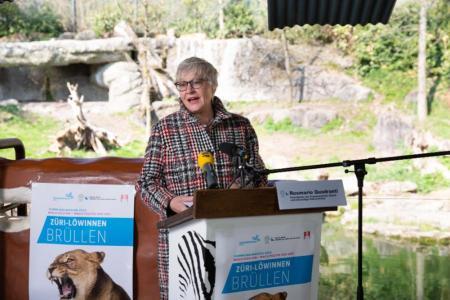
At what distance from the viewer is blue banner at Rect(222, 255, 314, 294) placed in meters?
1.89

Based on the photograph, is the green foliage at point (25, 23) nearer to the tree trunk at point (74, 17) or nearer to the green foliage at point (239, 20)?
the tree trunk at point (74, 17)

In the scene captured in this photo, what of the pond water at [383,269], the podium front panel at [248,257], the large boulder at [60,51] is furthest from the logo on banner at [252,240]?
the large boulder at [60,51]

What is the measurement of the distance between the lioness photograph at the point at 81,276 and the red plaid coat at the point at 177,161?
654 millimetres

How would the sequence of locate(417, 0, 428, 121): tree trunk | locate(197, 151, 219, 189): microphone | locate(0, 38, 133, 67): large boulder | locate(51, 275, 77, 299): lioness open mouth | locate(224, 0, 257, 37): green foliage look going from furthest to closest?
locate(224, 0, 257, 37): green foliage < locate(0, 38, 133, 67): large boulder < locate(417, 0, 428, 121): tree trunk < locate(51, 275, 77, 299): lioness open mouth < locate(197, 151, 219, 189): microphone

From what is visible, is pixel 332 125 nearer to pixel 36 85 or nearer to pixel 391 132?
pixel 391 132

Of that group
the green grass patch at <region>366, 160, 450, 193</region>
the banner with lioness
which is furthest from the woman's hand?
the green grass patch at <region>366, 160, 450, 193</region>

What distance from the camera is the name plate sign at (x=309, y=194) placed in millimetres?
1949

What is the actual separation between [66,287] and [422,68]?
1237 cm

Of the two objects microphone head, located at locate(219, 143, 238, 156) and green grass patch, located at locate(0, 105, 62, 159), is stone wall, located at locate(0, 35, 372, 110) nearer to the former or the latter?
green grass patch, located at locate(0, 105, 62, 159)

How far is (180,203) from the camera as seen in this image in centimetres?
217

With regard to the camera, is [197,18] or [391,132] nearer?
[391,132]

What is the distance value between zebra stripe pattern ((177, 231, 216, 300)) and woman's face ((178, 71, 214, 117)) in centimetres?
48

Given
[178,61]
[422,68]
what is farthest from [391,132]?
[178,61]

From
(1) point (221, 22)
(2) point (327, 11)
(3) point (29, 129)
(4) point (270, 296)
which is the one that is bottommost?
(4) point (270, 296)
